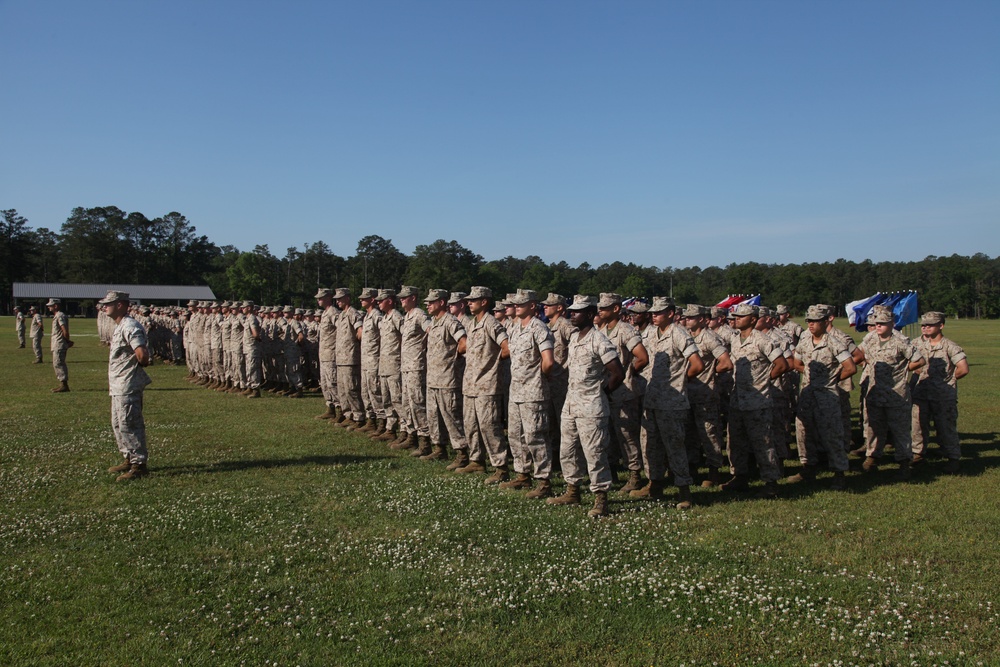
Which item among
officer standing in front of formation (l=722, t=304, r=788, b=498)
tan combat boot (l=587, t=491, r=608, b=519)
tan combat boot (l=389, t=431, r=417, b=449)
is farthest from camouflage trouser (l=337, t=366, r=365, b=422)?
officer standing in front of formation (l=722, t=304, r=788, b=498)

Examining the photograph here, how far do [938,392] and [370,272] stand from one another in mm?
93733

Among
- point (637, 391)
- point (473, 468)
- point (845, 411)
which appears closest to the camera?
point (637, 391)

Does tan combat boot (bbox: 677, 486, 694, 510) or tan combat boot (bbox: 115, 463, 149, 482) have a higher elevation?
tan combat boot (bbox: 115, 463, 149, 482)

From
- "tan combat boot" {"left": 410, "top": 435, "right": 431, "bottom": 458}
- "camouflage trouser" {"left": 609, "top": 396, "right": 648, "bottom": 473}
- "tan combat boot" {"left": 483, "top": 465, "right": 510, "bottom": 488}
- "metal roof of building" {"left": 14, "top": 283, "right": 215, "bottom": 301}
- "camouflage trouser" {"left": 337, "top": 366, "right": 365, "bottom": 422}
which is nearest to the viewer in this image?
"camouflage trouser" {"left": 609, "top": 396, "right": 648, "bottom": 473}

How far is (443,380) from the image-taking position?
9.61 meters

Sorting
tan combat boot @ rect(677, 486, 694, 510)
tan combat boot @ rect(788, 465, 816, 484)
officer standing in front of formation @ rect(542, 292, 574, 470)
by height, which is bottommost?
tan combat boot @ rect(788, 465, 816, 484)

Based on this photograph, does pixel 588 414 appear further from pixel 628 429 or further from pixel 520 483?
pixel 520 483

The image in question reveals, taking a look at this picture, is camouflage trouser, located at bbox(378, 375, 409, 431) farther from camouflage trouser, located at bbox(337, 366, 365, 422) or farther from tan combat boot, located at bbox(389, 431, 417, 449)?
camouflage trouser, located at bbox(337, 366, 365, 422)

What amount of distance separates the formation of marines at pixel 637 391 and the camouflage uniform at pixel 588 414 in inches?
0.6

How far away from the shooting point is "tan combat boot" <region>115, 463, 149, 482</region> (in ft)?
27.6

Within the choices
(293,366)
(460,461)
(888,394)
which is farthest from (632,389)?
(293,366)

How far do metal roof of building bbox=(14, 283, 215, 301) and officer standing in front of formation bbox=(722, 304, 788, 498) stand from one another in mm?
76678

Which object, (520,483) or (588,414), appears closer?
(588,414)

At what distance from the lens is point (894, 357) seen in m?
9.18
